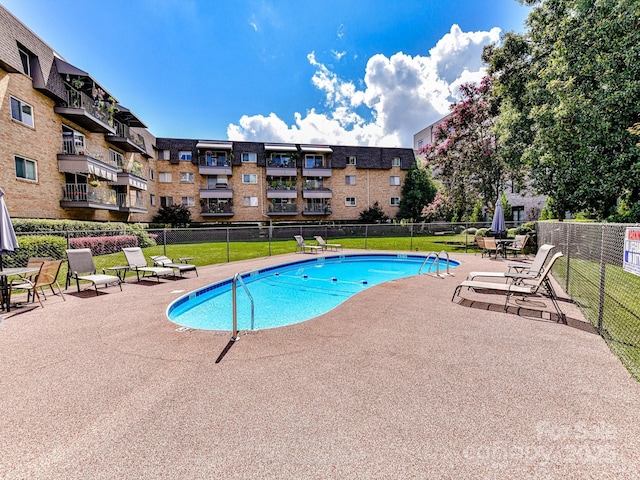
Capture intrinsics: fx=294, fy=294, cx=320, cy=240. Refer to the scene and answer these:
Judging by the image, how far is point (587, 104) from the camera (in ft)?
40.2

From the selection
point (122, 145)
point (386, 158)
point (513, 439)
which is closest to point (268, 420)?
point (513, 439)

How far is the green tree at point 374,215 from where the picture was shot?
3812 cm

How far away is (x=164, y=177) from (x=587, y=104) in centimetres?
3687

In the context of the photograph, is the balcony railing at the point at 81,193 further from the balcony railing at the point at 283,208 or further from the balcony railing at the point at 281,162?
the balcony railing at the point at 281,162

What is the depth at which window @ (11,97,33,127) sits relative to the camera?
15284mm

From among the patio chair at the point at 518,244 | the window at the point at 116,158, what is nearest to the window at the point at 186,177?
the window at the point at 116,158

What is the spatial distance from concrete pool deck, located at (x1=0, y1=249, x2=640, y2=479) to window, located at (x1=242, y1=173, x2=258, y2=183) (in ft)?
107

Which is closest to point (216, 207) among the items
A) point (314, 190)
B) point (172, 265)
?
point (314, 190)

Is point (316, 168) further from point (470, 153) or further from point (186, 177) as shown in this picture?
point (470, 153)

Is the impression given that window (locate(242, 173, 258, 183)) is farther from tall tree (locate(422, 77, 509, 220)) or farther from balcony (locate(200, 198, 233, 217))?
tall tree (locate(422, 77, 509, 220))

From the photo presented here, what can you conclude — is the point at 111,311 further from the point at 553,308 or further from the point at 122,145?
the point at 122,145

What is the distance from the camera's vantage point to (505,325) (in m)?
5.36

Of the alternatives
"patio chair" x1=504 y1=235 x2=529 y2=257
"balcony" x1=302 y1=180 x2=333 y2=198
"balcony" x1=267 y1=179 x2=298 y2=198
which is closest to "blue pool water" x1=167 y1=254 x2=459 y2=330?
"patio chair" x1=504 y1=235 x2=529 y2=257

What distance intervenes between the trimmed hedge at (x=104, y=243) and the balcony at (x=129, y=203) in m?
6.73
